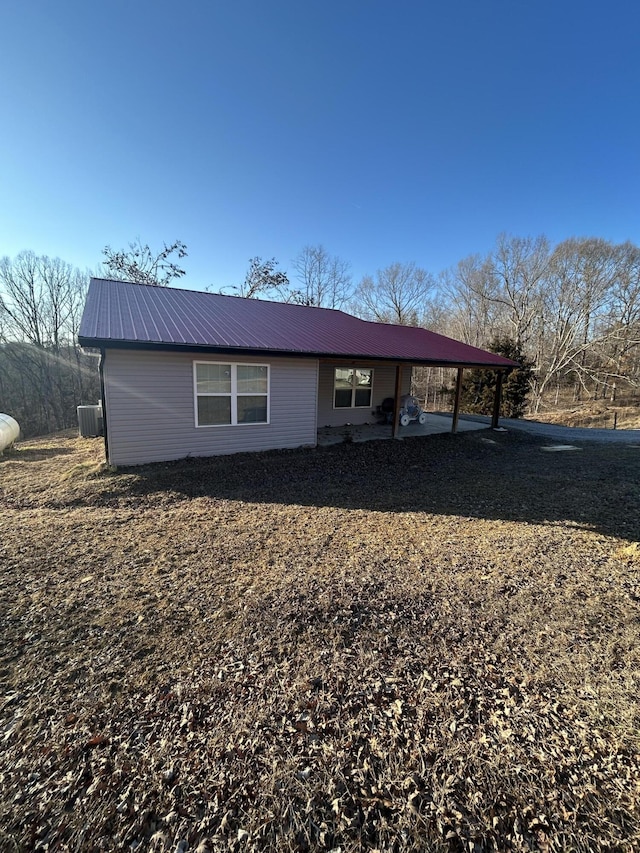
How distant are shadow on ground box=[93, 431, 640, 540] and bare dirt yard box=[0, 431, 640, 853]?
1.56 ft

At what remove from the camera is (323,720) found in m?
1.99

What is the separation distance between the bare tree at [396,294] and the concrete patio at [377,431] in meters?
21.1

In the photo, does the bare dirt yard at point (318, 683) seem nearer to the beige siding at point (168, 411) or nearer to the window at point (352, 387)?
the beige siding at point (168, 411)

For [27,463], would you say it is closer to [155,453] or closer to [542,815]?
[155,453]

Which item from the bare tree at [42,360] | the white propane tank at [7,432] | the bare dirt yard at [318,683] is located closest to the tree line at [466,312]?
the bare tree at [42,360]

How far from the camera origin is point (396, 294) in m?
32.5

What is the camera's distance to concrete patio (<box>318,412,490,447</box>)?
10102 millimetres

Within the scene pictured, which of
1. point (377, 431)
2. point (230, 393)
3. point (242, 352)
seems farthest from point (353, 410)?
point (242, 352)

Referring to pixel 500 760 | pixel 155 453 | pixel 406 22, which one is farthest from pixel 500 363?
pixel 500 760

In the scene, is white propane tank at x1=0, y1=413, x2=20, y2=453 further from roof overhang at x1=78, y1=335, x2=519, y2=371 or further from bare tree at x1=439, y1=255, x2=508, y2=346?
bare tree at x1=439, y1=255, x2=508, y2=346

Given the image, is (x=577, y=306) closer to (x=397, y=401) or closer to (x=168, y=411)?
(x=397, y=401)

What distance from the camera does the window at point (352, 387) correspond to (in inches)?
471

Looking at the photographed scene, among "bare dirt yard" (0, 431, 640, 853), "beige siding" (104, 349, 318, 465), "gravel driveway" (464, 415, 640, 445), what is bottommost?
"bare dirt yard" (0, 431, 640, 853)

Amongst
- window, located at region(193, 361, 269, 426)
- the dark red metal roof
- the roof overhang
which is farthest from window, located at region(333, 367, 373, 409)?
window, located at region(193, 361, 269, 426)
